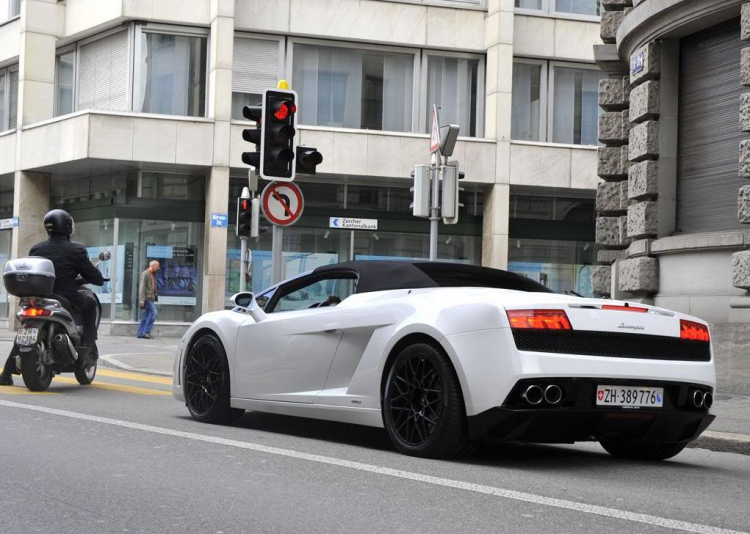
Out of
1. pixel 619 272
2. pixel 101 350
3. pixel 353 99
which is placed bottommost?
pixel 101 350

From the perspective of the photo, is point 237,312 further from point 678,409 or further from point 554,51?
point 554,51

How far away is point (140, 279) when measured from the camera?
92.9ft

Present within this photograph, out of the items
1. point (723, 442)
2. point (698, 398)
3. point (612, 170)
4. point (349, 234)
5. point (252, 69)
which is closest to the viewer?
point (698, 398)

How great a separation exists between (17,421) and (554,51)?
2237 centimetres

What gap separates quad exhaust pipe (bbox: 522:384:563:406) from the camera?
21.0ft

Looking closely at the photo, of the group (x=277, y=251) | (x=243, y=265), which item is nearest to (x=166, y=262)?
(x=243, y=265)

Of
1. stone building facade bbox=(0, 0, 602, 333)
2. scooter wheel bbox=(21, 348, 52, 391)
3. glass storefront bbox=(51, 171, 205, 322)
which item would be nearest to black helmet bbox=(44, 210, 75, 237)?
scooter wheel bbox=(21, 348, 52, 391)

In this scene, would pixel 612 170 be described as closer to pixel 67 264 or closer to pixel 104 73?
pixel 67 264

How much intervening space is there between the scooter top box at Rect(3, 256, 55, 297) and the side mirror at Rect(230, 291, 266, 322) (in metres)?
3.06

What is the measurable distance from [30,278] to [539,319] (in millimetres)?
6171

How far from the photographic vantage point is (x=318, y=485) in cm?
582

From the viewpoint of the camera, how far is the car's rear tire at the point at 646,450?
7.36 m

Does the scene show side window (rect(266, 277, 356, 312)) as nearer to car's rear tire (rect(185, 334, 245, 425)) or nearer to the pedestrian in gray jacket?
car's rear tire (rect(185, 334, 245, 425))

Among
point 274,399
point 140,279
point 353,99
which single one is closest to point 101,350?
point 140,279
